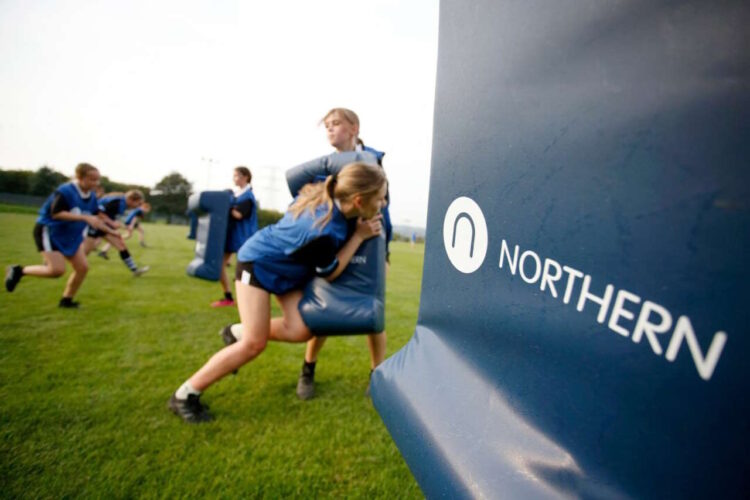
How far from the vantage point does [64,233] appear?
444 centimetres

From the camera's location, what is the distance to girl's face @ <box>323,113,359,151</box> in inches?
103

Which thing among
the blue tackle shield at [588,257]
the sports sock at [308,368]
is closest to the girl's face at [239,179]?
the sports sock at [308,368]

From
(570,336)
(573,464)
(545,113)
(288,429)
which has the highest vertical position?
(545,113)

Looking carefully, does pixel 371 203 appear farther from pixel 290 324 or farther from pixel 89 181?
pixel 89 181

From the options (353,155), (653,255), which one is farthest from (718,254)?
(353,155)

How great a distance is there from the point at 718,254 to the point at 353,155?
192cm

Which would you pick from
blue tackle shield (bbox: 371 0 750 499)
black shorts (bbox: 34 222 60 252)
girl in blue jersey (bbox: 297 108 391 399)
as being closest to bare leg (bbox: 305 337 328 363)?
girl in blue jersey (bbox: 297 108 391 399)

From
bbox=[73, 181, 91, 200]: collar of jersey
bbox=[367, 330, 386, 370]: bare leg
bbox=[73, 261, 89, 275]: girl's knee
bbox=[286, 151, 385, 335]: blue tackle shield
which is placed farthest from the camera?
bbox=[73, 181, 91, 200]: collar of jersey

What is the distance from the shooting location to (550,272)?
1.65ft

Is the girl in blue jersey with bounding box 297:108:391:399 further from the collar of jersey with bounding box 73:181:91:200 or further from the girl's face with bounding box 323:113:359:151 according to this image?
the collar of jersey with bounding box 73:181:91:200

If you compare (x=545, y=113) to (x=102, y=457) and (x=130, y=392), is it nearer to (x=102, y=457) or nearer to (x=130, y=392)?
(x=102, y=457)

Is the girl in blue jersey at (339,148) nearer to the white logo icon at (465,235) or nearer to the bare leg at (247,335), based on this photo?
the bare leg at (247,335)

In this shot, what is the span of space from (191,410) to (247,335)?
24.6 inches

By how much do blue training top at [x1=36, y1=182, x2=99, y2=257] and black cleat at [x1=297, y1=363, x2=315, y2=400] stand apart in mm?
3954
